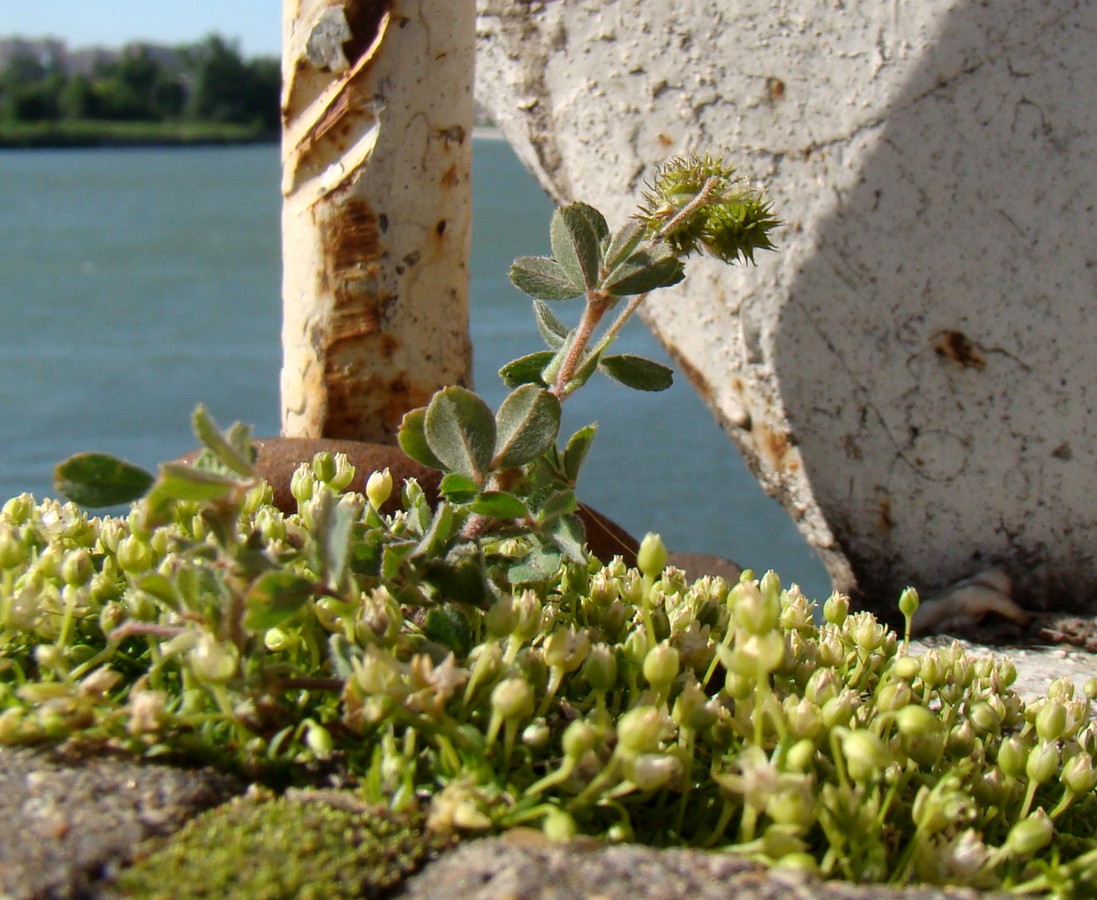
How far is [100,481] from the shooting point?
28.5 inches

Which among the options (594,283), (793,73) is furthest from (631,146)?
(594,283)

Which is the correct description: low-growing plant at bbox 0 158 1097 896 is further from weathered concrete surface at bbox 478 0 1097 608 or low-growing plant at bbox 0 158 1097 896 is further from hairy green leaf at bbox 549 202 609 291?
weathered concrete surface at bbox 478 0 1097 608

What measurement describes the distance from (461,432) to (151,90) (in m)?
37.5

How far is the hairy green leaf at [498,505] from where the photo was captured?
32.3 inches

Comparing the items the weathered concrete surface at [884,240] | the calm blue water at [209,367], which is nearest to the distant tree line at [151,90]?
the calm blue water at [209,367]

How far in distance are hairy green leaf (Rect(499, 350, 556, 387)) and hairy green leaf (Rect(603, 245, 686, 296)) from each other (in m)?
0.11

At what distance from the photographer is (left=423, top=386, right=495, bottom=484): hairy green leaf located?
2.75ft

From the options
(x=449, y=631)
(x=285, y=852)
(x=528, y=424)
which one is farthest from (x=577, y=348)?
(x=285, y=852)

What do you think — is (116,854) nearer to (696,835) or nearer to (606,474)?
(696,835)

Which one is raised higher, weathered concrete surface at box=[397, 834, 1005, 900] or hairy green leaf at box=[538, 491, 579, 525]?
hairy green leaf at box=[538, 491, 579, 525]

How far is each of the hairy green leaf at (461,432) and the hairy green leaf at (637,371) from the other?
0.21 metres

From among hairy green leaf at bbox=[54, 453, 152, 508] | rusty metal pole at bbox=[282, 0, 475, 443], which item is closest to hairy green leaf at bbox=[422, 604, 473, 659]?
hairy green leaf at bbox=[54, 453, 152, 508]

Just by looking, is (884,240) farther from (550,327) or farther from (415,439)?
(415,439)

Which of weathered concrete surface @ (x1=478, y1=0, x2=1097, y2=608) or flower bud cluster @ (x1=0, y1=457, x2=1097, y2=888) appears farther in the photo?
weathered concrete surface @ (x1=478, y1=0, x2=1097, y2=608)
